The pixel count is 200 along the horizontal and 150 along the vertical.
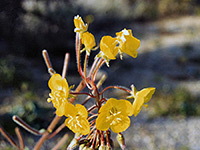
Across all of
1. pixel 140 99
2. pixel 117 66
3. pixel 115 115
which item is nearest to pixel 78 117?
pixel 115 115

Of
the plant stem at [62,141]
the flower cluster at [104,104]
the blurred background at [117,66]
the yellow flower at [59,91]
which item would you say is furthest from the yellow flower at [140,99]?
the blurred background at [117,66]

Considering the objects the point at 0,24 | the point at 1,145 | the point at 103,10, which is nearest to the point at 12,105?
the point at 1,145

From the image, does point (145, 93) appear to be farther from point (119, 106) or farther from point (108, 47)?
point (108, 47)

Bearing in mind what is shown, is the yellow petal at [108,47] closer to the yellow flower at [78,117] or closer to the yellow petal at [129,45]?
the yellow petal at [129,45]

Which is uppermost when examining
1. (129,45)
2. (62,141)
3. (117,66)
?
(129,45)

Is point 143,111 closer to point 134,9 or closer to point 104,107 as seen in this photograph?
point 104,107
